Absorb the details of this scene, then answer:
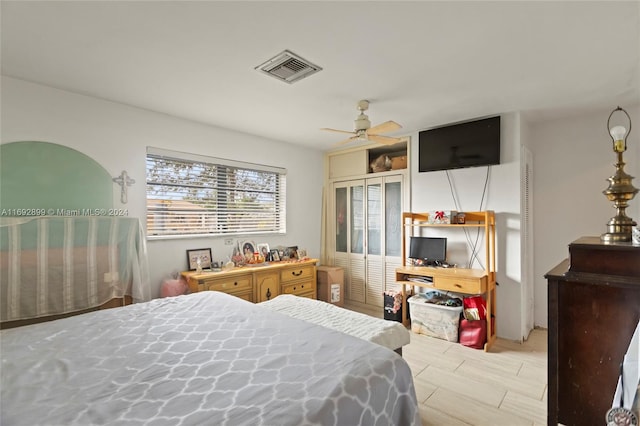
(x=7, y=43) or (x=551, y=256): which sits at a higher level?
(x=7, y=43)

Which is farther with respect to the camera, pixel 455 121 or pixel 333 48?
pixel 455 121

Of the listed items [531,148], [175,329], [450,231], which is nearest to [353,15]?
[175,329]

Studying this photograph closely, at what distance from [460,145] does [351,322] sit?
2.61 metres

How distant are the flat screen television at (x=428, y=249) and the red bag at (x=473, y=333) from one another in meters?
0.79

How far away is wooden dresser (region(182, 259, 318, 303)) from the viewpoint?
3.30 m

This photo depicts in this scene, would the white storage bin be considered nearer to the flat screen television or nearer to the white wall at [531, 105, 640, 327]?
the flat screen television

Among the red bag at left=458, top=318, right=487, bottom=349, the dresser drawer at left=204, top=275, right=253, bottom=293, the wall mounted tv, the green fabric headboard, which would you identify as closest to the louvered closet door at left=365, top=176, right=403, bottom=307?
the wall mounted tv

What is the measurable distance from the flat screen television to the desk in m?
0.17

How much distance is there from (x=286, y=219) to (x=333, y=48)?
9.52 ft

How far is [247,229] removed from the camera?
421 centimetres

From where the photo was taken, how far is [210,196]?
12.5ft

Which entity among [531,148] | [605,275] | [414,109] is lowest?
[605,275]

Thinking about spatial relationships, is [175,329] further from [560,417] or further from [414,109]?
[414,109]

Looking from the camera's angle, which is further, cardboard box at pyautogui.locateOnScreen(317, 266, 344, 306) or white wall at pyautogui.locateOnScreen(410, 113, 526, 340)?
cardboard box at pyautogui.locateOnScreen(317, 266, 344, 306)
